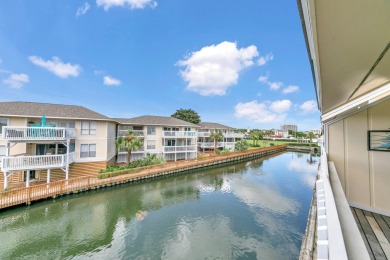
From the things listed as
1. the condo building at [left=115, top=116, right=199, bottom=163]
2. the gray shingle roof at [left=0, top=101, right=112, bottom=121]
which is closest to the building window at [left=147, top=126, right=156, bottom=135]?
the condo building at [left=115, top=116, right=199, bottom=163]

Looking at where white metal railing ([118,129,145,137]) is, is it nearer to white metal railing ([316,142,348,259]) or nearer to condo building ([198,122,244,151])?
condo building ([198,122,244,151])

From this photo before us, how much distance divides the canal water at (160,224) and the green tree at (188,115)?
33.6 m

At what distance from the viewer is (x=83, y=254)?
7.94m

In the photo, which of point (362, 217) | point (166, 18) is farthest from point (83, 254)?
point (166, 18)

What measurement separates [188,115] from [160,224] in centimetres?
4045

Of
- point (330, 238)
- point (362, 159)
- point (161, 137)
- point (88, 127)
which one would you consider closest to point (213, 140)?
point (161, 137)

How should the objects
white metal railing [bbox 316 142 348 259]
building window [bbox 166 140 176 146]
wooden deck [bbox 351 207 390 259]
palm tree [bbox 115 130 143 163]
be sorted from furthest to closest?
building window [bbox 166 140 176 146]
palm tree [bbox 115 130 143 163]
wooden deck [bbox 351 207 390 259]
white metal railing [bbox 316 142 348 259]

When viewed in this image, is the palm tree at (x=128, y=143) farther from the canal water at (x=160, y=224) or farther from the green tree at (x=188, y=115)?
the green tree at (x=188, y=115)

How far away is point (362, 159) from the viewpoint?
600 cm

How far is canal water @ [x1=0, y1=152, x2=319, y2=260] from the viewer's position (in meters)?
8.14

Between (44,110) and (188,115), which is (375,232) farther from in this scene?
(188,115)

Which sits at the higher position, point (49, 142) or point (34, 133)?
point (34, 133)

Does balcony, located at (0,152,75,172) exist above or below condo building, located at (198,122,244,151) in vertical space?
below

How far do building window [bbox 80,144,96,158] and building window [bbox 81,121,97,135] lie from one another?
1257mm
